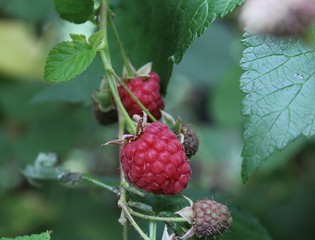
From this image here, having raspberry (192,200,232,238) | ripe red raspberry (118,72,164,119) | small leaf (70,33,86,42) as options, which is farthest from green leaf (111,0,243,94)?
raspberry (192,200,232,238)

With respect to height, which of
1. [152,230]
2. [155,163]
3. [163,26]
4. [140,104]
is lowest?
[152,230]

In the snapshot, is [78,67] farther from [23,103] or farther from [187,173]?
[23,103]

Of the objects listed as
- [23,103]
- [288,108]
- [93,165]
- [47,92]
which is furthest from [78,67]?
[93,165]

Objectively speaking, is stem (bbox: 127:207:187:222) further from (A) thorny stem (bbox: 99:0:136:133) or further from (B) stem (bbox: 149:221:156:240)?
(A) thorny stem (bbox: 99:0:136:133)

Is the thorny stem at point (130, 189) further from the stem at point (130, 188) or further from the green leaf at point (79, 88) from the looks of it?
the green leaf at point (79, 88)

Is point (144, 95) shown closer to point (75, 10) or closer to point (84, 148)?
point (75, 10)

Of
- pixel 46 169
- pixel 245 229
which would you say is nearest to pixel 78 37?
A: pixel 46 169
